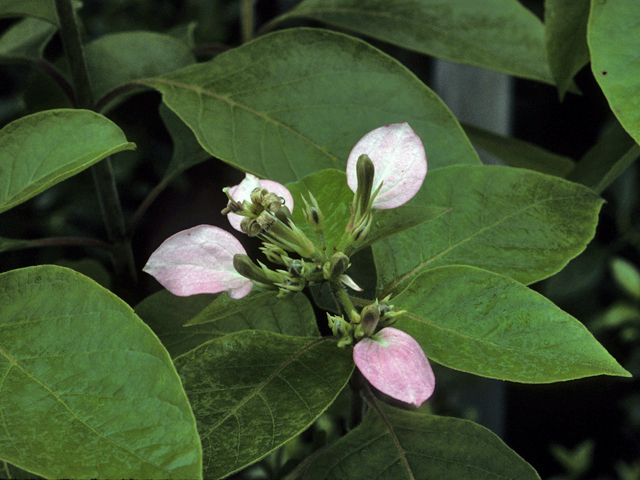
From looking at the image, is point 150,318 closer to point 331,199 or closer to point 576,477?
point 331,199

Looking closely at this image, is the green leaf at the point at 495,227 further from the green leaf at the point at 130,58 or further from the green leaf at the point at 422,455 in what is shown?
the green leaf at the point at 130,58

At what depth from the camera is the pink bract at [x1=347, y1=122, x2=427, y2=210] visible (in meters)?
0.34

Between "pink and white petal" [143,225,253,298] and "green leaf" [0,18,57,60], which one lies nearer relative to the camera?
"pink and white petal" [143,225,253,298]

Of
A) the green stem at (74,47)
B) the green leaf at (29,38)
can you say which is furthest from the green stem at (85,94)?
the green leaf at (29,38)

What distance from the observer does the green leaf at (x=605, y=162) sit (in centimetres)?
44

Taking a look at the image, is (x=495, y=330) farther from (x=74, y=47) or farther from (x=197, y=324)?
(x=74, y=47)

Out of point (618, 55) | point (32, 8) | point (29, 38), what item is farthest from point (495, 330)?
point (29, 38)

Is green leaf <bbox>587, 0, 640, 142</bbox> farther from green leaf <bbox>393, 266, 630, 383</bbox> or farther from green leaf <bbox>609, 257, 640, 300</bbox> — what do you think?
green leaf <bbox>609, 257, 640, 300</bbox>

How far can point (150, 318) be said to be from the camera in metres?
0.40

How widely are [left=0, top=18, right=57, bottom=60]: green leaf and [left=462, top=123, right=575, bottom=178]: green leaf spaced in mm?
479

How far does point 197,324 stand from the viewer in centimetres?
40

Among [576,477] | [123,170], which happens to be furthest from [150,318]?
[576,477]

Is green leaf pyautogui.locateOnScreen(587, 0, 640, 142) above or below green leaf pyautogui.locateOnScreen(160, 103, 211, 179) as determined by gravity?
above

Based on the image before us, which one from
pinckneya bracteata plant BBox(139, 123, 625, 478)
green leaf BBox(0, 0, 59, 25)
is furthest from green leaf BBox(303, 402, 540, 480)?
green leaf BBox(0, 0, 59, 25)
